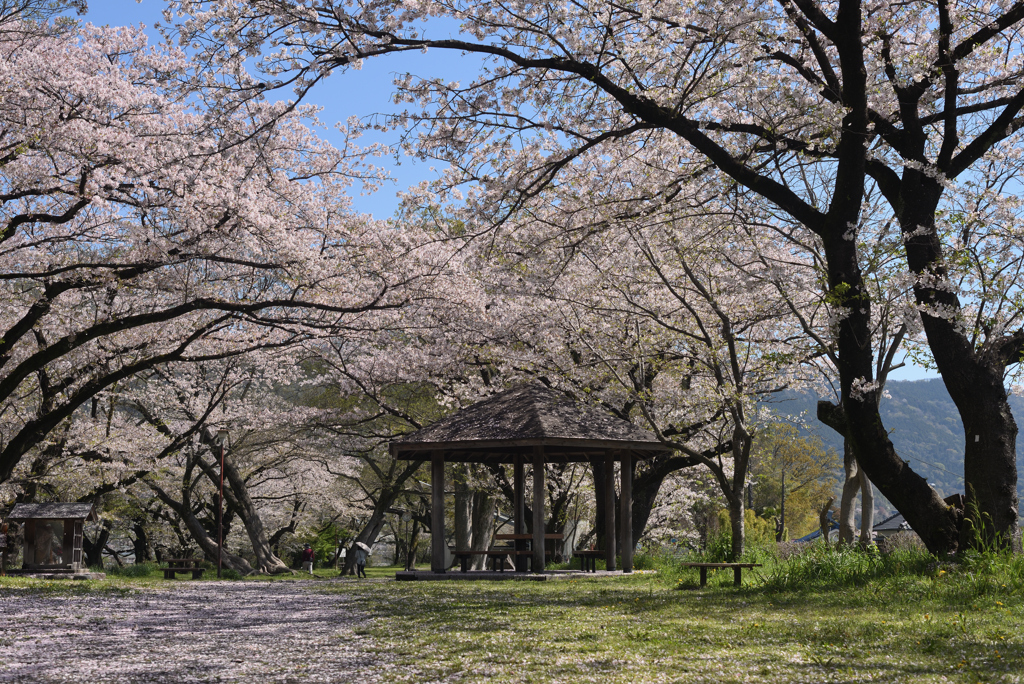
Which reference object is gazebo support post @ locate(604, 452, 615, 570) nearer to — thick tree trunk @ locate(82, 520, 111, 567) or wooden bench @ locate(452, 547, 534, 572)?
wooden bench @ locate(452, 547, 534, 572)

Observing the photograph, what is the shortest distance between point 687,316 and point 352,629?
39.1 ft

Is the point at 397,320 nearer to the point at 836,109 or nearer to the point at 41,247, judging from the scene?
the point at 41,247

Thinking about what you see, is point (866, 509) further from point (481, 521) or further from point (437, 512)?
point (481, 521)

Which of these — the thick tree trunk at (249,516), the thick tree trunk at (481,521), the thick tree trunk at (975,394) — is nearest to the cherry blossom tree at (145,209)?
the thick tree trunk at (975,394)

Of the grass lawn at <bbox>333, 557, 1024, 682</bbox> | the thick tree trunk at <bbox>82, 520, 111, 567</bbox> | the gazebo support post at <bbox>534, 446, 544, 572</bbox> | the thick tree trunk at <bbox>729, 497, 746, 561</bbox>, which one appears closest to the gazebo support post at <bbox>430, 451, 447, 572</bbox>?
the gazebo support post at <bbox>534, 446, 544, 572</bbox>

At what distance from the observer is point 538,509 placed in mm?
15562

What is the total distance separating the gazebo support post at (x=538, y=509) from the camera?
15.6 metres

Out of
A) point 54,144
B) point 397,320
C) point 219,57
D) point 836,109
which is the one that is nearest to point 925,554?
point 836,109

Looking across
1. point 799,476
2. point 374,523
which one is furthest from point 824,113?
point 799,476

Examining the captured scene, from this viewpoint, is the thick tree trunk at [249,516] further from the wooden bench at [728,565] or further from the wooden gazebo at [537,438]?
the wooden bench at [728,565]

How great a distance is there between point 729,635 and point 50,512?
16991 millimetres

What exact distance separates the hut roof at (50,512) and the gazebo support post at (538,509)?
1049 centimetres

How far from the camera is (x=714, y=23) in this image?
8.22 metres

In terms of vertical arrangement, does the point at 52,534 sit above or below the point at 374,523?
above
